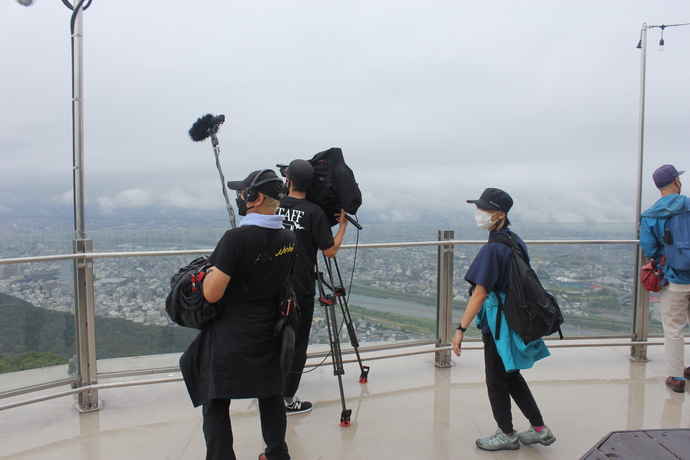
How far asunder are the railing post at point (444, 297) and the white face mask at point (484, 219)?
1.44 m

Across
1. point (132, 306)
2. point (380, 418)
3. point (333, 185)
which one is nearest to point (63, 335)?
point (132, 306)

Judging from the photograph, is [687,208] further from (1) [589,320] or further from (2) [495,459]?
(2) [495,459]

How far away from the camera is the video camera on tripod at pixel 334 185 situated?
312 centimetres

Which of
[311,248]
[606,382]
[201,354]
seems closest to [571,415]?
[606,382]

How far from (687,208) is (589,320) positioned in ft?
5.08

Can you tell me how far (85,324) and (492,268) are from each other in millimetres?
2889

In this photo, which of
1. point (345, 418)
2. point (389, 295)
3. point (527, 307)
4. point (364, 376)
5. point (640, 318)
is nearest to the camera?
point (527, 307)

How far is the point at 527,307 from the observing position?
2607 mm

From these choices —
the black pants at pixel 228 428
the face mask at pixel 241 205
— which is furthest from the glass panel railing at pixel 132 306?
the black pants at pixel 228 428

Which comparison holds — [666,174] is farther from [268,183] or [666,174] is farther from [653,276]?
[268,183]

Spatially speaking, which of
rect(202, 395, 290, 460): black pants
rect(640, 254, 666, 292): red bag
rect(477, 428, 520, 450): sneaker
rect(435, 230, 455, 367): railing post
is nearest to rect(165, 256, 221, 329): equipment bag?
rect(202, 395, 290, 460): black pants

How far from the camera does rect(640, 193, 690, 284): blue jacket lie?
12.1 feet

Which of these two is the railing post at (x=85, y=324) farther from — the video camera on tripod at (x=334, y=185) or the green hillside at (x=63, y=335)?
the video camera on tripod at (x=334, y=185)

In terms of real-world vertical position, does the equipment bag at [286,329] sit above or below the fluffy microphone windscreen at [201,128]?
below
